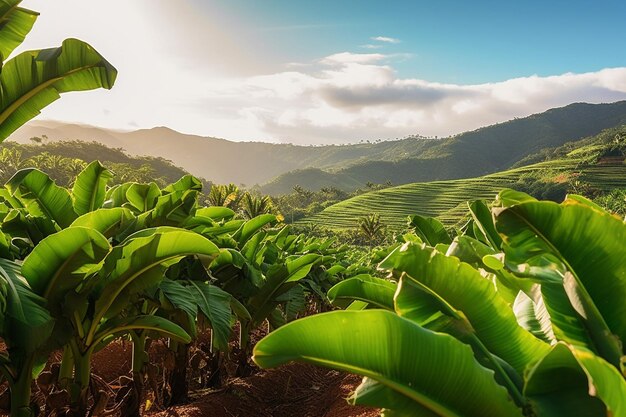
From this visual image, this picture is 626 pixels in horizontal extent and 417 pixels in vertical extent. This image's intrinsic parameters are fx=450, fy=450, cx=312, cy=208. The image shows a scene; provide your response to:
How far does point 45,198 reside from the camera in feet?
13.1

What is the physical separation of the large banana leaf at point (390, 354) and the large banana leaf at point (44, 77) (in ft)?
10.1

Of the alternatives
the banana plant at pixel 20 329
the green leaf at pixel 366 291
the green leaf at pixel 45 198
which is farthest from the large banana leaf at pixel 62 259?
the green leaf at pixel 366 291

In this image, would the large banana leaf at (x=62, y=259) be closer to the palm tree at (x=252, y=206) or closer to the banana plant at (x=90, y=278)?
the banana plant at (x=90, y=278)

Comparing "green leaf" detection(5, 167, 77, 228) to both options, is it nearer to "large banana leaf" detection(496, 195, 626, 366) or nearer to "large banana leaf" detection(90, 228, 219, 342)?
"large banana leaf" detection(90, 228, 219, 342)

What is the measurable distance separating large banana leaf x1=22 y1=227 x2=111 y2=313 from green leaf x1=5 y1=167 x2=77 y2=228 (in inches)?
45.2

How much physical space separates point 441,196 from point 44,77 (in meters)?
91.5

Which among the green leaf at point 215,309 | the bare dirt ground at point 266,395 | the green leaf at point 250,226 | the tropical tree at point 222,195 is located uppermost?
the green leaf at point 250,226

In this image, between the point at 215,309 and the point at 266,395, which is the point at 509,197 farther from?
the point at 266,395

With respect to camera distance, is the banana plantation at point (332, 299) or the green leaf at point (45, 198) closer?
the banana plantation at point (332, 299)

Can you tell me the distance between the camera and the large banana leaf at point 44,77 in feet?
11.0

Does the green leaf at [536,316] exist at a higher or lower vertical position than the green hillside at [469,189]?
higher

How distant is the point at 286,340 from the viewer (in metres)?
1.31

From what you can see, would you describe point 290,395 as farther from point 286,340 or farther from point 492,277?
point 286,340

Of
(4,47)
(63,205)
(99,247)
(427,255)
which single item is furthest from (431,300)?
(4,47)
